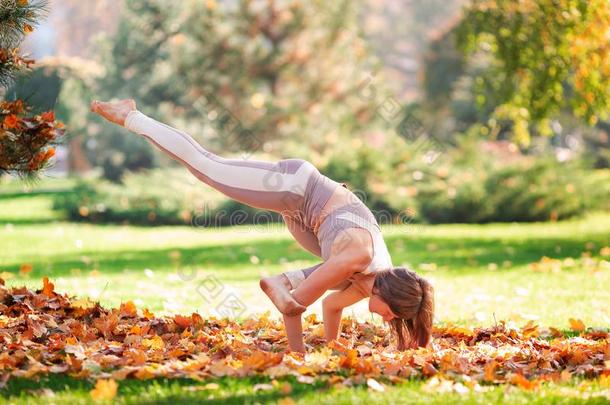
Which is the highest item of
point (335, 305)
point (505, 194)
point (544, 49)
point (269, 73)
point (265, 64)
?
point (265, 64)

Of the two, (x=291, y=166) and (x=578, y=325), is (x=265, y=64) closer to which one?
(x=578, y=325)

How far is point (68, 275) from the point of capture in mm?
8680

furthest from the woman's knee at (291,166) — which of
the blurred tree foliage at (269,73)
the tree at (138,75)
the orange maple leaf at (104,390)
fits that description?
the tree at (138,75)

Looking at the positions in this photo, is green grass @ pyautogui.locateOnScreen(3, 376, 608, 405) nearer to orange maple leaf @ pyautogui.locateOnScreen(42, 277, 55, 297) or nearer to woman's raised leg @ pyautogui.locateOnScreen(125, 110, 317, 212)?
woman's raised leg @ pyautogui.locateOnScreen(125, 110, 317, 212)

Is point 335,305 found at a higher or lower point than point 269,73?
lower

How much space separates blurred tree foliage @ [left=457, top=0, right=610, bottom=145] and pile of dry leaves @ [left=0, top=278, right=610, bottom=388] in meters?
6.75

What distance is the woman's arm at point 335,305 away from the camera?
4488 millimetres

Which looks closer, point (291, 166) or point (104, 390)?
point (104, 390)

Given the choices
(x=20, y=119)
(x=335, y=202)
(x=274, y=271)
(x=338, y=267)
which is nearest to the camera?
(x=338, y=267)

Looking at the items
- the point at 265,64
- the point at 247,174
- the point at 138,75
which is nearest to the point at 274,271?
the point at 247,174

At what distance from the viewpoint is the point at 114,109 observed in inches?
198

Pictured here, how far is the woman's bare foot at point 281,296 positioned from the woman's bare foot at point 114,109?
1456 millimetres

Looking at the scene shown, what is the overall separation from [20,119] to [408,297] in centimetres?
280

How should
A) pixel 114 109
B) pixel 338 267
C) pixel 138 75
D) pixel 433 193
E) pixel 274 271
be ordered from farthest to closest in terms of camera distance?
pixel 138 75, pixel 433 193, pixel 274 271, pixel 114 109, pixel 338 267
